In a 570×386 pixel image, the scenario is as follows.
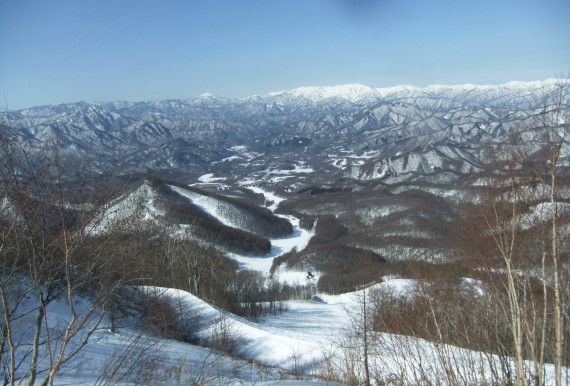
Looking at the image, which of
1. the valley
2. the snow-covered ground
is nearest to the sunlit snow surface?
the valley

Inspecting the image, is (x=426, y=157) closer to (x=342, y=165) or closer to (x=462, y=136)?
(x=342, y=165)

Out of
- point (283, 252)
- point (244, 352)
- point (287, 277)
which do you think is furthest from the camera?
point (283, 252)

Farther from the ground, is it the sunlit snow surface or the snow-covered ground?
the snow-covered ground

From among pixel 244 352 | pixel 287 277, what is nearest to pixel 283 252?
pixel 287 277

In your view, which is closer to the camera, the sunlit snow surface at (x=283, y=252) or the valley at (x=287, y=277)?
the valley at (x=287, y=277)

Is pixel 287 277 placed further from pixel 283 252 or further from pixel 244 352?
pixel 244 352

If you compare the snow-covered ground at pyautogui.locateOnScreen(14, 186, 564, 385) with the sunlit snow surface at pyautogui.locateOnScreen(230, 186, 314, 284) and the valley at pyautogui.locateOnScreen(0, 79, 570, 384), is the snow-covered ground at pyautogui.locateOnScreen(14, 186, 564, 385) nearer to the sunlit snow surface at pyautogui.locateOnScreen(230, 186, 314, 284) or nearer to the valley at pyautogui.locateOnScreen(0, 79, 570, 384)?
the valley at pyautogui.locateOnScreen(0, 79, 570, 384)

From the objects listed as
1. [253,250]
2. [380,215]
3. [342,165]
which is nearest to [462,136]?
[342,165]

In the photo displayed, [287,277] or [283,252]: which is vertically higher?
[283,252]

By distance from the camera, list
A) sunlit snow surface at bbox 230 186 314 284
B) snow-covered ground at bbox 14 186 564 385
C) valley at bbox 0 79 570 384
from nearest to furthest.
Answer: valley at bbox 0 79 570 384 < snow-covered ground at bbox 14 186 564 385 < sunlit snow surface at bbox 230 186 314 284

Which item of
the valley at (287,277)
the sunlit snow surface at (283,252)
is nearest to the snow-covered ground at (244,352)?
the valley at (287,277)

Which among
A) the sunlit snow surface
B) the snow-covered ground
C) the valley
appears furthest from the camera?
the sunlit snow surface

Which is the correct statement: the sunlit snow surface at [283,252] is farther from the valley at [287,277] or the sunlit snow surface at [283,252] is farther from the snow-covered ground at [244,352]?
the snow-covered ground at [244,352]
